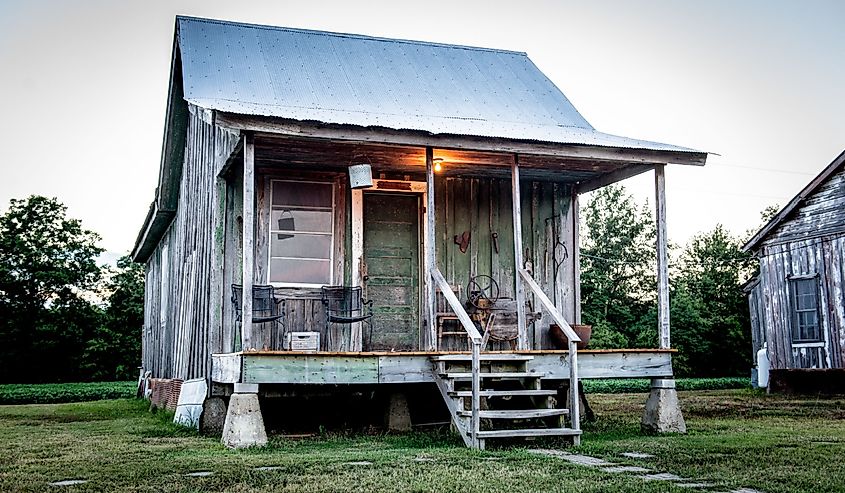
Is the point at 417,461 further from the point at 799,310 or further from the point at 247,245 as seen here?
the point at 799,310

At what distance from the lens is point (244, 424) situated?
7.68 meters

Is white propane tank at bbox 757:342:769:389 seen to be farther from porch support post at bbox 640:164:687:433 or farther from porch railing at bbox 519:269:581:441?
porch railing at bbox 519:269:581:441

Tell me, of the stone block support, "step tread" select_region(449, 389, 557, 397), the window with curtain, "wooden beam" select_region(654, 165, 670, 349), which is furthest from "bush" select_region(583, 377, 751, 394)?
the stone block support

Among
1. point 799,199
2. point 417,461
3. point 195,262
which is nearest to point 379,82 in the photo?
point 195,262

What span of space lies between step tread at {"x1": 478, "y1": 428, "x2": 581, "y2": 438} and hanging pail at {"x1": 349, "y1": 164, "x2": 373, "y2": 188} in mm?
3117

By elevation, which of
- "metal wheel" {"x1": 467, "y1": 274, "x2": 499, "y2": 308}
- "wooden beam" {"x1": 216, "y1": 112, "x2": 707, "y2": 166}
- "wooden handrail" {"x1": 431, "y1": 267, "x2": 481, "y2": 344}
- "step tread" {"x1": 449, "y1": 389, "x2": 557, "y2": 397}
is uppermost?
"wooden beam" {"x1": 216, "y1": 112, "x2": 707, "y2": 166}

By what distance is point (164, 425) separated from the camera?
1066 centimetres

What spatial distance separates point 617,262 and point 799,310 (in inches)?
541

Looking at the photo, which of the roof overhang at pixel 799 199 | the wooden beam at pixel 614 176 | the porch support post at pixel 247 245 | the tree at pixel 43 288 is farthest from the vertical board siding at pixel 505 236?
the tree at pixel 43 288

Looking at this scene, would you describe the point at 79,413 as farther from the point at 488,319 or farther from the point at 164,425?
the point at 488,319

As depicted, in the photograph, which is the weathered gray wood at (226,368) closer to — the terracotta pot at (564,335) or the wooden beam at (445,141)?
the wooden beam at (445,141)

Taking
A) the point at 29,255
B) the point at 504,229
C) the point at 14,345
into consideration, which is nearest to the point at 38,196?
the point at 29,255

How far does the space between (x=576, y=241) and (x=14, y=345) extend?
21102mm

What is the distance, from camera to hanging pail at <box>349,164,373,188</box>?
9203 millimetres
